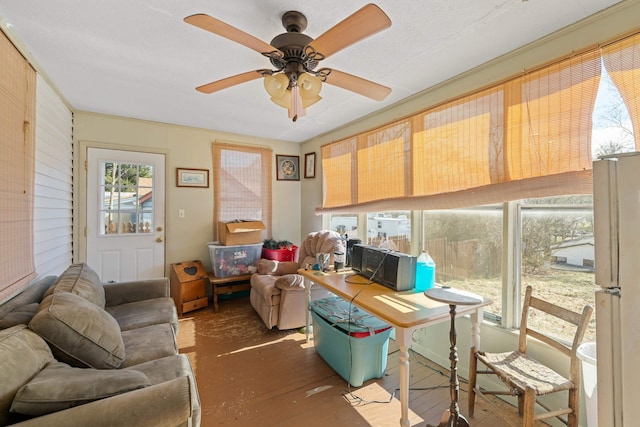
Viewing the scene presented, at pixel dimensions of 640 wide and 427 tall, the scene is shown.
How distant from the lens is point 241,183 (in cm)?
405

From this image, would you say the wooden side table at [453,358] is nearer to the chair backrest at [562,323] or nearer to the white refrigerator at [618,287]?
the chair backrest at [562,323]

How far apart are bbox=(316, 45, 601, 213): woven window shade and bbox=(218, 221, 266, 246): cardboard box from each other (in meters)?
1.74

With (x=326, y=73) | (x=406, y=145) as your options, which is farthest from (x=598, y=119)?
(x=326, y=73)

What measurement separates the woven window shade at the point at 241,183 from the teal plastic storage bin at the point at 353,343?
228cm

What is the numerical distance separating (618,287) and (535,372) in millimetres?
1224

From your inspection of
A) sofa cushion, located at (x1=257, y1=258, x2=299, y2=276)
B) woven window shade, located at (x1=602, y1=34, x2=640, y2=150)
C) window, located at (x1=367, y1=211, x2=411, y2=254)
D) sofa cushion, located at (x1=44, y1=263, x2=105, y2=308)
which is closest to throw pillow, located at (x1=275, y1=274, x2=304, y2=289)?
sofa cushion, located at (x1=257, y1=258, x2=299, y2=276)

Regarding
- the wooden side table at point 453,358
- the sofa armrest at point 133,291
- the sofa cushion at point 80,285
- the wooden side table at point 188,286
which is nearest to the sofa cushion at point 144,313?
the sofa armrest at point 133,291

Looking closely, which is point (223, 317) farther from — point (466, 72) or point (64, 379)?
point (466, 72)

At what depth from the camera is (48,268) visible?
2.37m

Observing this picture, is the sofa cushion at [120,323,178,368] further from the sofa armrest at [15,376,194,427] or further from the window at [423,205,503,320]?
the window at [423,205,503,320]

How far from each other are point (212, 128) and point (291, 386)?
337 cm

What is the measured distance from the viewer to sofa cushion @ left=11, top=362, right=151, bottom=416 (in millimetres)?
925

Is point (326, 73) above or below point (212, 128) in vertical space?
below

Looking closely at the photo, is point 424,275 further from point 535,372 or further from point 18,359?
point 18,359
